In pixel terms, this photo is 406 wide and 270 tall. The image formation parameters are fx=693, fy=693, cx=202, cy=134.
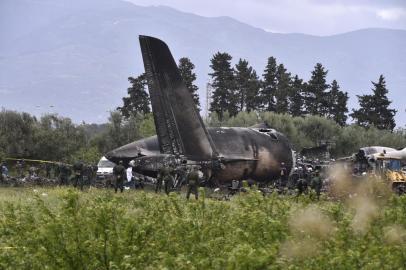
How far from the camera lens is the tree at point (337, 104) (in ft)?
367

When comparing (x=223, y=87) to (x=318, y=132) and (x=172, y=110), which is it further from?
(x=172, y=110)

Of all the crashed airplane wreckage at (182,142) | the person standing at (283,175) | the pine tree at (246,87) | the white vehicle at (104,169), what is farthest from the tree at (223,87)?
the crashed airplane wreckage at (182,142)

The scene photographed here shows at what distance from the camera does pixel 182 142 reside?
46.5 metres

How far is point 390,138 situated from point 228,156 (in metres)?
56.5

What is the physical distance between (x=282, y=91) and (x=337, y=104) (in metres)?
9.42

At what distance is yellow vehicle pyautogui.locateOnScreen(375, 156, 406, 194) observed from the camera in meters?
45.5

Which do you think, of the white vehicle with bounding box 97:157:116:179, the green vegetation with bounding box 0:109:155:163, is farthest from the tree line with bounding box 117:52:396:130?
the white vehicle with bounding box 97:157:116:179

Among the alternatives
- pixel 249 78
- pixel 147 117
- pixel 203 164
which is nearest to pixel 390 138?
pixel 249 78

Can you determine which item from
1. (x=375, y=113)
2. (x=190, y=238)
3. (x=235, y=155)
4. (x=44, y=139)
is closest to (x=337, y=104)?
(x=375, y=113)

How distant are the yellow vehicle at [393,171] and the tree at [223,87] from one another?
62.4 m

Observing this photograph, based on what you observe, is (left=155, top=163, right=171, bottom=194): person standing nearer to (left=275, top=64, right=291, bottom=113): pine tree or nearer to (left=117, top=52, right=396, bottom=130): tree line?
(left=117, top=52, right=396, bottom=130): tree line

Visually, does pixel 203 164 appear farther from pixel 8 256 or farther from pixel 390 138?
pixel 390 138

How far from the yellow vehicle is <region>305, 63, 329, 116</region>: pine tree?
198ft

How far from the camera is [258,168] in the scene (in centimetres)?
4866
